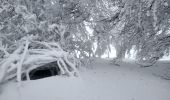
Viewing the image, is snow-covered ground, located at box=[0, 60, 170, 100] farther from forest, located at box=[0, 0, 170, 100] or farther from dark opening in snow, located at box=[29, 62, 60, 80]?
dark opening in snow, located at box=[29, 62, 60, 80]

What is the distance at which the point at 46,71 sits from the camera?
20.7 ft

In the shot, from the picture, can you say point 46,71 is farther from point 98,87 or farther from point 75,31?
point 98,87

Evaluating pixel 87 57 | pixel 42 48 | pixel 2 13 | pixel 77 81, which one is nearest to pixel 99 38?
pixel 87 57

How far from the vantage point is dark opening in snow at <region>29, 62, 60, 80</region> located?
5.61 metres

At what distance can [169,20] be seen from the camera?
6453mm

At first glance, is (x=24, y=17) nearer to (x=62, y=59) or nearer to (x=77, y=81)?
(x=62, y=59)

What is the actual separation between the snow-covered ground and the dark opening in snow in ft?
2.40

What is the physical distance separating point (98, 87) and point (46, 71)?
198 cm

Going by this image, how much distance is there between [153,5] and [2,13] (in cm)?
408

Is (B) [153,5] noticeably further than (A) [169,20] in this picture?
No

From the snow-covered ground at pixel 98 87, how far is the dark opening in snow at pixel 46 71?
0.73 m

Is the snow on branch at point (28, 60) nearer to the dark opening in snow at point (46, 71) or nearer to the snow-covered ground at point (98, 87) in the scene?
the snow-covered ground at point (98, 87)

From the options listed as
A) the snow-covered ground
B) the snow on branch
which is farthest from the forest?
the snow-covered ground

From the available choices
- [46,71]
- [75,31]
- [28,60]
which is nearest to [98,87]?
[28,60]
